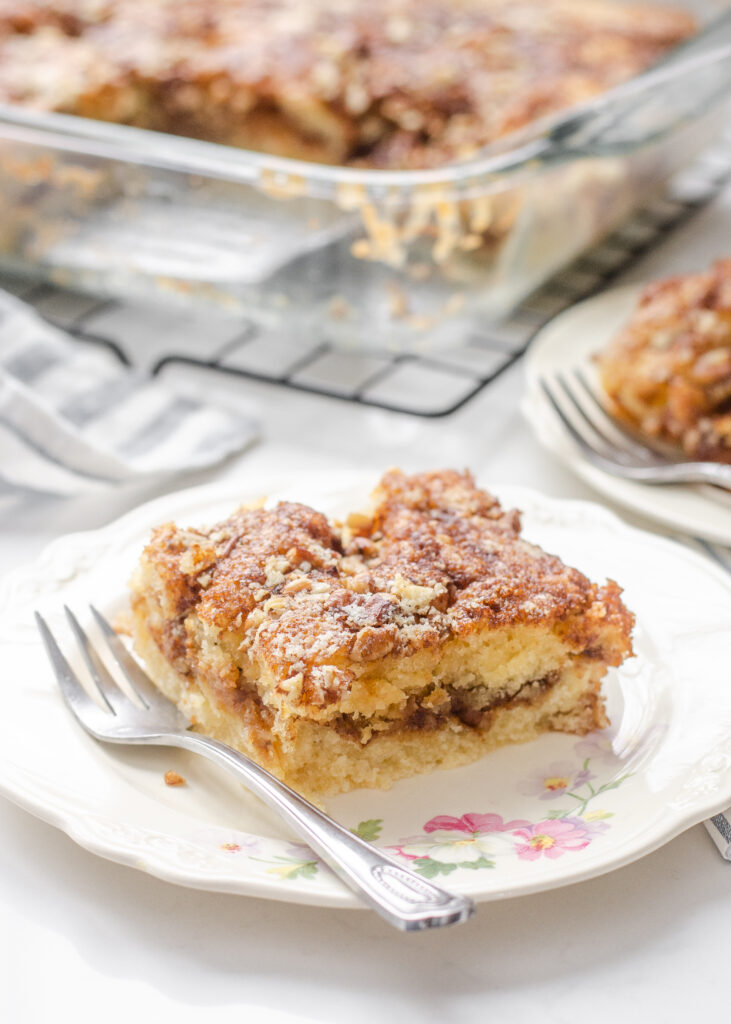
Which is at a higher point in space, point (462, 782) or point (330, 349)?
point (462, 782)

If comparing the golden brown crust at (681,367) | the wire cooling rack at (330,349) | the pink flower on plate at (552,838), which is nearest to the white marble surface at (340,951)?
the pink flower on plate at (552,838)

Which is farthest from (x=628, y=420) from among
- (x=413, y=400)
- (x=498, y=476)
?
(x=413, y=400)

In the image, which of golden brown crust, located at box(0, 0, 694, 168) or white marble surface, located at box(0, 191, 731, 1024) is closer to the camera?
white marble surface, located at box(0, 191, 731, 1024)

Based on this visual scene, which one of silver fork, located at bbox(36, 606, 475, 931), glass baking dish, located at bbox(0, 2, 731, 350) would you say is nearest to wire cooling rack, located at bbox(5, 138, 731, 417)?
glass baking dish, located at bbox(0, 2, 731, 350)

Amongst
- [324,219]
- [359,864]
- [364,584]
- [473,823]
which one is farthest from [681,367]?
[359,864]

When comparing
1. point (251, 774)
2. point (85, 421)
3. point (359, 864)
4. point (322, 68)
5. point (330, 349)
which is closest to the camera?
point (359, 864)

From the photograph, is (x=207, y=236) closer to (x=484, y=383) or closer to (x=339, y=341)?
(x=339, y=341)

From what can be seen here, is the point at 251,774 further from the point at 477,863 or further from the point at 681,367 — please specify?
the point at 681,367

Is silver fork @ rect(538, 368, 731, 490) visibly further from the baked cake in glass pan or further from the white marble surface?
the white marble surface
